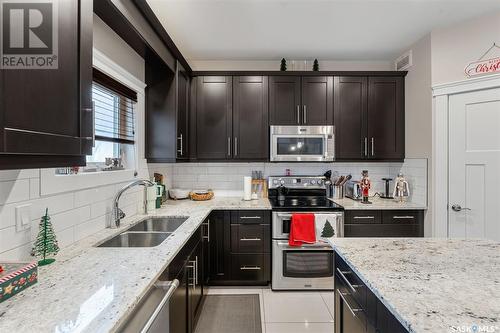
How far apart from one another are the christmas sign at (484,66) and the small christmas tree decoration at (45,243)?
3.56 meters

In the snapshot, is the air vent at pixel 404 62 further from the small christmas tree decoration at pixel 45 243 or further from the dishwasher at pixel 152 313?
the small christmas tree decoration at pixel 45 243

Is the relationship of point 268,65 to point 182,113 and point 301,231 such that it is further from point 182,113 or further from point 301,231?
point 301,231

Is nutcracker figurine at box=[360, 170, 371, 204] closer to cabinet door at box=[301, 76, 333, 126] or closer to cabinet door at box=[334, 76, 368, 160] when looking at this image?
cabinet door at box=[334, 76, 368, 160]

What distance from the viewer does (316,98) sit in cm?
331

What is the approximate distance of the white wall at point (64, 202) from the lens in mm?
1228

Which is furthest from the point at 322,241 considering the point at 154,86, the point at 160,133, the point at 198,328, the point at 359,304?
the point at 154,86

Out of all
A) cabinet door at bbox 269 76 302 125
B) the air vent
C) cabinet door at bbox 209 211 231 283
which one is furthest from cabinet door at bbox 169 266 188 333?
the air vent

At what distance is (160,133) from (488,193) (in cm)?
321

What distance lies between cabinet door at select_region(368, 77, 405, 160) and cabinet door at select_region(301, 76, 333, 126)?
0.52 metres

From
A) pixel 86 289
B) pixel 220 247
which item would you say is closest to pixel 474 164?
pixel 220 247

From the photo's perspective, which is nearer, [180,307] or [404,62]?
[180,307]

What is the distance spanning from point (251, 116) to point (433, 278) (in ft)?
8.45

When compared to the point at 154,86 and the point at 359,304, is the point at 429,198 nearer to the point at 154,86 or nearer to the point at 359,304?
the point at 359,304

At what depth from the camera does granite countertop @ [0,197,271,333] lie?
0.82m
